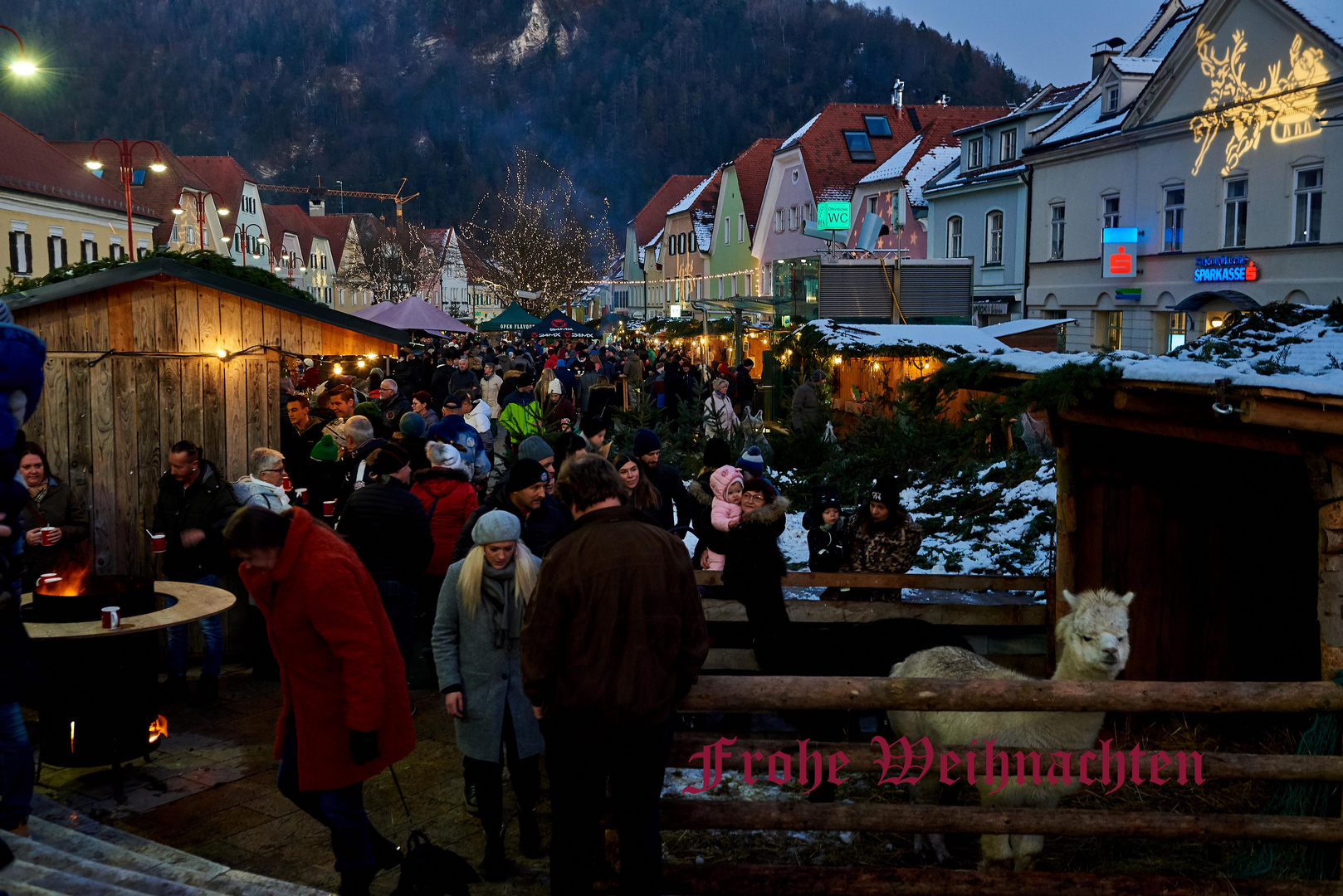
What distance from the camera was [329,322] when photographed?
9.80m

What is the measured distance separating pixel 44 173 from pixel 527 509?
3737 centimetres

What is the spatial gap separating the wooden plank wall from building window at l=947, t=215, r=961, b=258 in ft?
107

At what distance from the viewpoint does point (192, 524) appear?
7.56 meters

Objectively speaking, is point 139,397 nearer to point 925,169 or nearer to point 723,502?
point 723,502

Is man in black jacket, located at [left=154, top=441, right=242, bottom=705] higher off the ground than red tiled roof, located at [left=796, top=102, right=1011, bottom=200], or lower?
lower

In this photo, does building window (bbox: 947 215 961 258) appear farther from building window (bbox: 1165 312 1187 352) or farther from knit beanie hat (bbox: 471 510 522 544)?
knit beanie hat (bbox: 471 510 522 544)

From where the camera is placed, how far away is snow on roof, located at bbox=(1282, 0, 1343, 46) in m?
21.7

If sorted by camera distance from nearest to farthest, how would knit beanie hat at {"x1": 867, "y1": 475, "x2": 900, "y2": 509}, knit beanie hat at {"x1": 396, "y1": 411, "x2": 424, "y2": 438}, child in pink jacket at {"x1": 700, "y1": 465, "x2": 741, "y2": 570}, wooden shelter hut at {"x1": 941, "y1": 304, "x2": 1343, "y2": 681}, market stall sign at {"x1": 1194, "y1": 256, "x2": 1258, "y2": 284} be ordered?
wooden shelter hut at {"x1": 941, "y1": 304, "x2": 1343, "y2": 681}, knit beanie hat at {"x1": 867, "y1": 475, "x2": 900, "y2": 509}, child in pink jacket at {"x1": 700, "y1": 465, "x2": 741, "y2": 570}, knit beanie hat at {"x1": 396, "y1": 411, "x2": 424, "y2": 438}, market stall sign at {"x1": 1194, "y1": 256, "x2": 1258, "y2": 284}

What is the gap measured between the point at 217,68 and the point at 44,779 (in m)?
219

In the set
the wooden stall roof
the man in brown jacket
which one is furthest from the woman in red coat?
the wooden stall roof

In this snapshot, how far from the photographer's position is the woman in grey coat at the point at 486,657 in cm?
506

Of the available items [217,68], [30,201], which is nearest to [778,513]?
[30,201]

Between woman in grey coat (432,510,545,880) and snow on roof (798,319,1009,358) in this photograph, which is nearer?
woman in grey coat (432,510,545,880)

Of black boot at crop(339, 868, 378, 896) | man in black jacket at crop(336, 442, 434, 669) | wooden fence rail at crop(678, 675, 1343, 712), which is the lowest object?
black boot at crop(339, 868, 378, 896)
